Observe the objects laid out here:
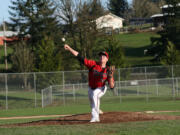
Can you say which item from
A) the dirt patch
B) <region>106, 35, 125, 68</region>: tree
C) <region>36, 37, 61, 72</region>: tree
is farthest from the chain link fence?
the dirt patch

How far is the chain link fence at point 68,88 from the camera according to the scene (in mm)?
23891

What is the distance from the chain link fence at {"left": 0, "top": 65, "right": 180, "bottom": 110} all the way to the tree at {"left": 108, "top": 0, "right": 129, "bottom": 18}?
2806 inches

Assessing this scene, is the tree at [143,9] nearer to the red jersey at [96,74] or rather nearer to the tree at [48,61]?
the tree at [48,61]

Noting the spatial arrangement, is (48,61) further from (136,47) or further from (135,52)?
(136,47)

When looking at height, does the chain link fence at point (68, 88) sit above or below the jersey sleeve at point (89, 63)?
below

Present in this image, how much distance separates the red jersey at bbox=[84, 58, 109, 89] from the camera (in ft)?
29.0

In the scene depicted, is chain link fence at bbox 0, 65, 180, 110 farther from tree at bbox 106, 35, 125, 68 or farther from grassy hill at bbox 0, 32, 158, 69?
grassy hill at bbox 0, 32, 158, 69

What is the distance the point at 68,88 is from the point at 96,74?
1551 cm

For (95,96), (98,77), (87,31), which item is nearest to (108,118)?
(95,96)

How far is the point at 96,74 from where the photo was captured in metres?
8.92

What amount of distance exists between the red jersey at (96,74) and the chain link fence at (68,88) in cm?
1444

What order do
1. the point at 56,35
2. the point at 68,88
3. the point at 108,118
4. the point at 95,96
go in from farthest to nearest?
the point at 56,35 → the point at 68,88 → the point at 108,118 → the point at 95,96

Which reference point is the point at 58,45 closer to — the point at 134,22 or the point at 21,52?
the point at 21,52

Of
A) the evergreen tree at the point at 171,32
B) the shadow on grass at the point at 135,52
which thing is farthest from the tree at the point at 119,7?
the evergreen tree at the point at 171,32
